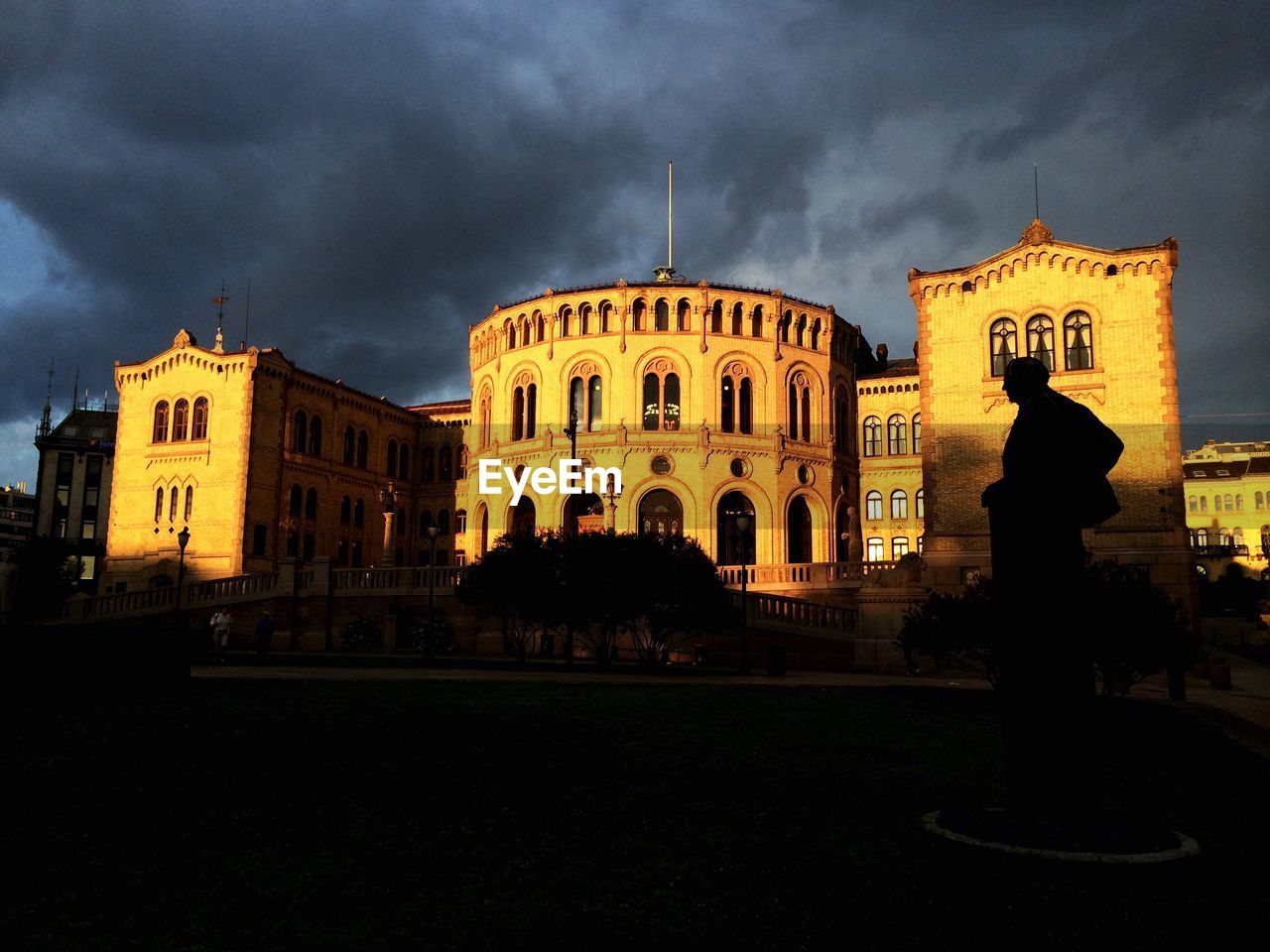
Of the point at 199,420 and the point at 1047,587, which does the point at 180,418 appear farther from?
the point at 1047,587

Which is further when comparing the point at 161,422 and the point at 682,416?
the point at 161,422

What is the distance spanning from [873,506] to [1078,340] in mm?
25491

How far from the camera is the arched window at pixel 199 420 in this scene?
177 ft

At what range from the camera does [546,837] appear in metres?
7.37

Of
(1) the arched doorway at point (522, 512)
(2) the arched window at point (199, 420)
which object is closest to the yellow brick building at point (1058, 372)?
(1) the arched doorway at point (522, 512)

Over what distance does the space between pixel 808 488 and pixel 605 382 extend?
12.2 metres

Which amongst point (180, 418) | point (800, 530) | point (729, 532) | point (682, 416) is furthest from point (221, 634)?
point (800, 530)

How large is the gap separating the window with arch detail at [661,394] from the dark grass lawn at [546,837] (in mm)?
37349

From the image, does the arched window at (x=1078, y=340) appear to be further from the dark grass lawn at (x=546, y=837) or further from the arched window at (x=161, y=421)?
the arched window at (x=161, y=421)

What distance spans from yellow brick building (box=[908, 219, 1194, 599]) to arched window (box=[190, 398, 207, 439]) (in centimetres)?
3865

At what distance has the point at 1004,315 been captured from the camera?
36344 millimetres

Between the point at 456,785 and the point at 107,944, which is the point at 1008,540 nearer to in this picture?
the point at 456,785

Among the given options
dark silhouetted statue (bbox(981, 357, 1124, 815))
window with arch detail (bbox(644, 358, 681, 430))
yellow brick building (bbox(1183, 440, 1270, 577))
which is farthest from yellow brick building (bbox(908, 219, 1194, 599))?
yellow brick building (bbox(1183, 440, 1270, 577))

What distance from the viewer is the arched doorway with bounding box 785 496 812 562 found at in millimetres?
51594
